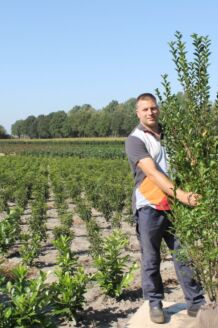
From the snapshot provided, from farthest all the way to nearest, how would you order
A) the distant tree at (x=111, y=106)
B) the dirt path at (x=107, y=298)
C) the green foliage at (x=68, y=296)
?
the distant tree at (x=111, y=106), the dirt path at (x=107, y=298), the green foliage at (x=68, y=296)

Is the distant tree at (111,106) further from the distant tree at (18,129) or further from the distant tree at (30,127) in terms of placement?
the distant tree at (18,129)

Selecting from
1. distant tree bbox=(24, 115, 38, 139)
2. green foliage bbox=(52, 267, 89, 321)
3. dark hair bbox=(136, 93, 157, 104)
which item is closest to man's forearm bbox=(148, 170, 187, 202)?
dark hair bbox=(136, 93, 157, 104)

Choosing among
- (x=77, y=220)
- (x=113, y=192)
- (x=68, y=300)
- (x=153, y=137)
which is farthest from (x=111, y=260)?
(x=113, y=192)

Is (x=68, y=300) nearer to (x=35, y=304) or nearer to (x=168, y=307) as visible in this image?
(x=35, y=304)

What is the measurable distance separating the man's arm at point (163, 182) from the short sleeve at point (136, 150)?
40 mm

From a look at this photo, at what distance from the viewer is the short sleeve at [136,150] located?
12.3 ft

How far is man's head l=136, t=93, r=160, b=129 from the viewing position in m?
3.74

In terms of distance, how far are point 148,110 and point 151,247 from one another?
3.63 ft

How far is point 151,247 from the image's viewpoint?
392cm

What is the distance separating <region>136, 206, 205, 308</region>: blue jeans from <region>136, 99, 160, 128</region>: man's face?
0.68 m

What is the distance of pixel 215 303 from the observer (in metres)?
3.10

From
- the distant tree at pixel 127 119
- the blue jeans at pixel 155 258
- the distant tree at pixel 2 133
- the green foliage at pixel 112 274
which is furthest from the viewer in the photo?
the distant tree at pixel 2 133

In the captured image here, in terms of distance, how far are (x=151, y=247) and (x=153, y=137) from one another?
893mm

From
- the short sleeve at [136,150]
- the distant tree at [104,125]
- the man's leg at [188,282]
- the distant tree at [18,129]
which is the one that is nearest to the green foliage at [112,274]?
the man's leg at [188,282]
